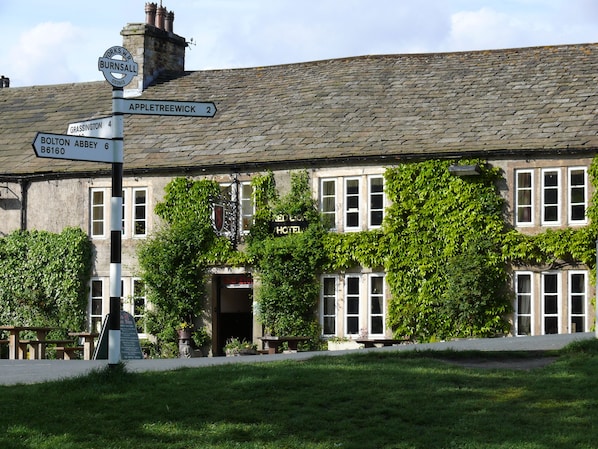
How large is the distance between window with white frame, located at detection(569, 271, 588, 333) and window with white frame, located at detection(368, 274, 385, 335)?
4787 mm

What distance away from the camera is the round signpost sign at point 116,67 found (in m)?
15.6

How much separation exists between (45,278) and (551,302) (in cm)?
1431

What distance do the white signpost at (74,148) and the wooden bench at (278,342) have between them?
47.9 ft

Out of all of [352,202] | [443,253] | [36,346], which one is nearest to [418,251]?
[443,253]

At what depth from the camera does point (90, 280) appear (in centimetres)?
3528

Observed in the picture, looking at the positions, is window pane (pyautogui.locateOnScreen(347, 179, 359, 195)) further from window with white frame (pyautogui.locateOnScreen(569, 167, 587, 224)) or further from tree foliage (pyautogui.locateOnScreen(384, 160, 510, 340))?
window with white frame (pyautogui.locateOnScreen(569, 167, 587, 224))

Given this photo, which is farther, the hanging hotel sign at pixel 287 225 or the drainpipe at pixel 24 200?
the drainpipe at pixel 24 200

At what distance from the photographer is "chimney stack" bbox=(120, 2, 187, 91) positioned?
38.7m

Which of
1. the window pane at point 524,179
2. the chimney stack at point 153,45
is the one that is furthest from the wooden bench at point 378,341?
the chimney stack at point 153,45

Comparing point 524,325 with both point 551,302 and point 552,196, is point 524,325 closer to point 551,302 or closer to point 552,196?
point 551,302

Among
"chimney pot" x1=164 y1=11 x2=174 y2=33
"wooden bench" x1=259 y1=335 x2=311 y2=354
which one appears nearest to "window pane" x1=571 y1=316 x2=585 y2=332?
"wooden bench" x1=259 y1=335 x2=311 y2=354

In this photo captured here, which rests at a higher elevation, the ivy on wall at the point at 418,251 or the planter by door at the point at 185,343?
the ivy on wall at the point at 418,251

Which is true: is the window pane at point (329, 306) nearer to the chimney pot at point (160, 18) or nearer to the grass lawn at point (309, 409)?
the chimney pot at point (160, 18)

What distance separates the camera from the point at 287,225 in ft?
108
